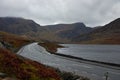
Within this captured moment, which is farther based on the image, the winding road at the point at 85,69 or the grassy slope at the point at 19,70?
the winding road at the point at 85,69

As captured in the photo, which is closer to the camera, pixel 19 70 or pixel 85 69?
pixel 19 70

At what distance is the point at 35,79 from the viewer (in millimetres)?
23641

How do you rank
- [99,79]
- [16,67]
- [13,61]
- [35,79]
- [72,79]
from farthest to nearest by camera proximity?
[99,79] < [72,79] < [13,61] < [16,67] < [35,79]

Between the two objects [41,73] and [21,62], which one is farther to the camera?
[21,62]

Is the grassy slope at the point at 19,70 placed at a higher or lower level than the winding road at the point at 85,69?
higher

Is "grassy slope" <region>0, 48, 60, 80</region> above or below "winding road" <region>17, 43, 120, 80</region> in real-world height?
above

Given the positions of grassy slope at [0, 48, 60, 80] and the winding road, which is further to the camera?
the winding road

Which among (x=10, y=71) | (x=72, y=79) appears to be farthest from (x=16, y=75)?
(x=72, y=79)

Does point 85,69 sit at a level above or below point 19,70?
below

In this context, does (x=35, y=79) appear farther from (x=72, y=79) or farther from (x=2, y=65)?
(x=72, y=79)

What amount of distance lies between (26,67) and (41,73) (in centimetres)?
195

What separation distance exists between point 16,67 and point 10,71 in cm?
121

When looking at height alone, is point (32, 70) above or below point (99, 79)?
above

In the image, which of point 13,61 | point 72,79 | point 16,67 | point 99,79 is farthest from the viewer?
point 99,79
